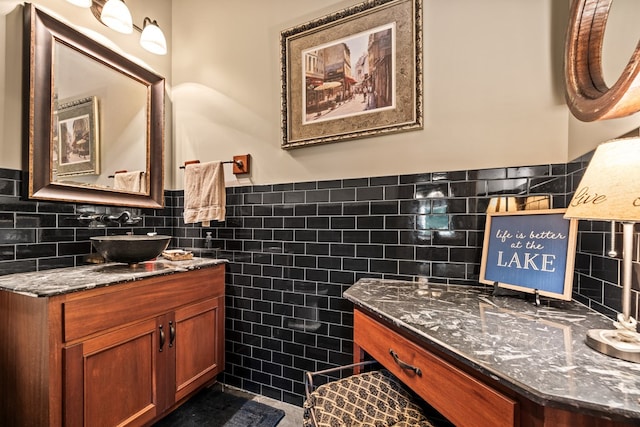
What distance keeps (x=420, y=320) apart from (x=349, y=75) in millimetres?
1381

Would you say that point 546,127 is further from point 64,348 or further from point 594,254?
A: point 64,348

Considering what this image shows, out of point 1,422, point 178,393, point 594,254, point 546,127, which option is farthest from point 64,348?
point 546,127

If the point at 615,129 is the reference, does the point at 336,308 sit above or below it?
below

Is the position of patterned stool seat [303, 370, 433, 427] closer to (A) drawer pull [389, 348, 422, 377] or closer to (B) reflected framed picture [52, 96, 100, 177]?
(A) drawer pull [389, 348, 422, 377]

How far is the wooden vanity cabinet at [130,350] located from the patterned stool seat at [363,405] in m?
0.91

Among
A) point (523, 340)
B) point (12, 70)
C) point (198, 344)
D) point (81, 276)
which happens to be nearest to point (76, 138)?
point (12, 70)

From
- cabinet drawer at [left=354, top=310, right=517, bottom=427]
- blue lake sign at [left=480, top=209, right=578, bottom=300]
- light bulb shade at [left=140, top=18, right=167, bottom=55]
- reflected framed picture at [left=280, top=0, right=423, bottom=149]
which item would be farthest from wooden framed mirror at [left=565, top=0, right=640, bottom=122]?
light bulb shade at [left=140, top=18, right=167, bottom=55]

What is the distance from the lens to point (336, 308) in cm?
167

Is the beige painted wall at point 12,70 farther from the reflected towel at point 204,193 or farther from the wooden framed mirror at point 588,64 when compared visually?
the wooden framed mirror at point 588,64

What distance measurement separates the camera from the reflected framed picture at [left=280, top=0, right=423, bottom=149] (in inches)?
59.8

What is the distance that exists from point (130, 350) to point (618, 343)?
5.88ft

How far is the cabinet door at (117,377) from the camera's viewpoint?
1159mm

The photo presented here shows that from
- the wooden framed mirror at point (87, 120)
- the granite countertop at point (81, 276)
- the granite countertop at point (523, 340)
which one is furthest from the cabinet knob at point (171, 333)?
the granite countertop at point (523, 340)

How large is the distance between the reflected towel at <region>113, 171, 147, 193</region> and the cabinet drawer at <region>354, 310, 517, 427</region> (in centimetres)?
180
